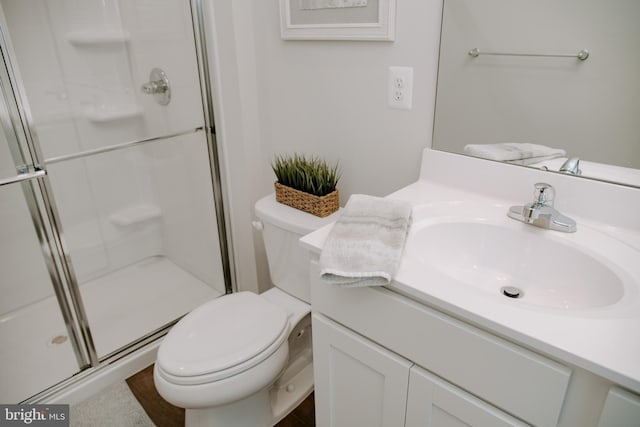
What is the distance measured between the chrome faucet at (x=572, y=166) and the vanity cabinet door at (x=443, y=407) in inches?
24.6

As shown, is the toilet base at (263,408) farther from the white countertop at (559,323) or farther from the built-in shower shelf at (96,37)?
the built-in shower shelf at (96,37)

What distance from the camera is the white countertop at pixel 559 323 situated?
0.63 meters

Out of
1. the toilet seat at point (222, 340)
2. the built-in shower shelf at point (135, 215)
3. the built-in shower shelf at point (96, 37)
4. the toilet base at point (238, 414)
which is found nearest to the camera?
the toilet seat at point (222, 340)

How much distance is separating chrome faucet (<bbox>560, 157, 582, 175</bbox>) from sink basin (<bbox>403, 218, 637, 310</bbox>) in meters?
0.16

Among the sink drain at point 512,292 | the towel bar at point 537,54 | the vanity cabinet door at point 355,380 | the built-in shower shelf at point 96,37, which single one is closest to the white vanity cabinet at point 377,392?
the vanity cabinet door at point 355,380

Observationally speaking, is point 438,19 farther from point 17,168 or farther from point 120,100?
point 120,100

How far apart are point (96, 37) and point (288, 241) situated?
4.36 ft

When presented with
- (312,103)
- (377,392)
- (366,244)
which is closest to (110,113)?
(312,103)

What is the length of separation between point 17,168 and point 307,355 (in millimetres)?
1222

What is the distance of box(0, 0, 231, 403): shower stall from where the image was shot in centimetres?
168

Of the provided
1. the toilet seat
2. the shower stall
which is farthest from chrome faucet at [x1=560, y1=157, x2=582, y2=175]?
the shower stall

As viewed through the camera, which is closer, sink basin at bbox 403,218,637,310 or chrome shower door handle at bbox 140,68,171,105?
sink basin at bbox 403,218,637,310

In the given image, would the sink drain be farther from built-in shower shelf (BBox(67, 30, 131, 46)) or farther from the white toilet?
built-in shower shelf (BBox(67, 30, 131, 46))

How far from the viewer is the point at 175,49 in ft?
5.83
